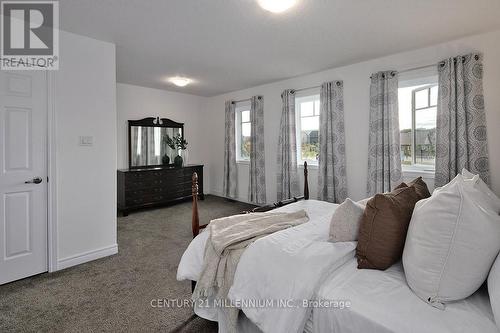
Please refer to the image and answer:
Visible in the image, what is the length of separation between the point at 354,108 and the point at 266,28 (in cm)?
189

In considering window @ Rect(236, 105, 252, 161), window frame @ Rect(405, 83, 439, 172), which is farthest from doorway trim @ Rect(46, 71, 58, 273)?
window frame @ Rect(405, 83, 439, 172)

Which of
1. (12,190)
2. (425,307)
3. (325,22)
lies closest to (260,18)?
(325,22)

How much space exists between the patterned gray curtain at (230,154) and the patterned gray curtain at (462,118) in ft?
12.1

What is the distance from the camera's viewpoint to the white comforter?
4.04ft

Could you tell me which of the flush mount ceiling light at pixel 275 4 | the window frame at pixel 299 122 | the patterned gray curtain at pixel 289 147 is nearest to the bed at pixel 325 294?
the flush mount ceiling light at pixel 275 4

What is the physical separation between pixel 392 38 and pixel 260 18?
157 centimetres

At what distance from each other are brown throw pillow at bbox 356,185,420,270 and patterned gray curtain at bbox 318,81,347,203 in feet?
8.48

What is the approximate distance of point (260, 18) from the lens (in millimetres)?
2443

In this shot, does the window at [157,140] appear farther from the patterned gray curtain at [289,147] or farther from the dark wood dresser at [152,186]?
the patterned gray curtain at [289,147]

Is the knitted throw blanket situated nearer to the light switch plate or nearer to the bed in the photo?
the bed

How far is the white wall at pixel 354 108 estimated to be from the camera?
280 cm

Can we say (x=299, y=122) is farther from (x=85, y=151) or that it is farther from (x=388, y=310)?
(x=388, y=310)

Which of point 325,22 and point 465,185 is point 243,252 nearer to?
point 465,185

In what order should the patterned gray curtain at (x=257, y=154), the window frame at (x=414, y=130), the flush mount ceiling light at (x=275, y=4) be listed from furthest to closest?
1. the patterned gray curtain at (x=257, y=154)
2. the window frame at (x=414, y=130)
3. the flush mount ceiling light at (x=275, y=4)
